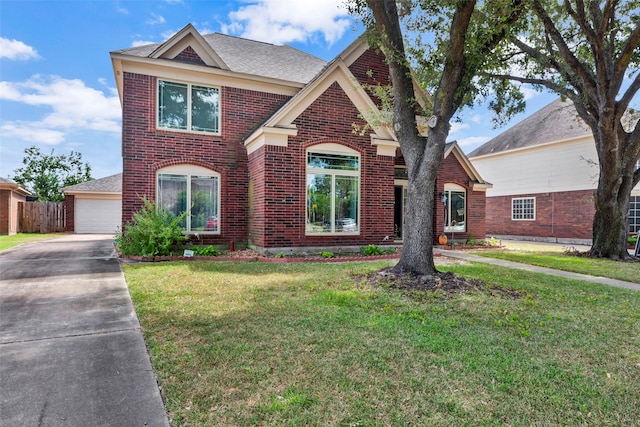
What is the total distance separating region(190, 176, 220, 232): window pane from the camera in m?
11.8

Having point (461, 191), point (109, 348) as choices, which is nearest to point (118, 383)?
point (109, 348)

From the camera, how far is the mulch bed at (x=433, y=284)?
6.22 m

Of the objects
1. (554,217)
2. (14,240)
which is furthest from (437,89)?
(14,240)

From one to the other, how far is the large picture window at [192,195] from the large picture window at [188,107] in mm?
1422

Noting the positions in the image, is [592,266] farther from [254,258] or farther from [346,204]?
[254,258]

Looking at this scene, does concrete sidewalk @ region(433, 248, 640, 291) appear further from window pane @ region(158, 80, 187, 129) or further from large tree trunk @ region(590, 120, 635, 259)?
window pane @ region(158, 80, 187, 129)

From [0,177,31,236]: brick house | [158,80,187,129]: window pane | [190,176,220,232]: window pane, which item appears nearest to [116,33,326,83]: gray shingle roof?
[158,80,187,129]: window pane

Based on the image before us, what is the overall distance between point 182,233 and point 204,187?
1.70 meters

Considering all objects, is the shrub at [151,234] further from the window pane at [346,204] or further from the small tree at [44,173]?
the small tree at [44,173]

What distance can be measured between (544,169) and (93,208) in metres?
29.1

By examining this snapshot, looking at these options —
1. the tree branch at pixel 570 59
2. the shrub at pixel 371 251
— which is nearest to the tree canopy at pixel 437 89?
the shrub at pixel 371 251

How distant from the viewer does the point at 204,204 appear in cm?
1191

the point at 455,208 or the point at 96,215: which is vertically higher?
the point at 455,208

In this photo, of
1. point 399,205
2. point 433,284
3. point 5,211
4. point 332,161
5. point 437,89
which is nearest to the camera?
point 433,284
